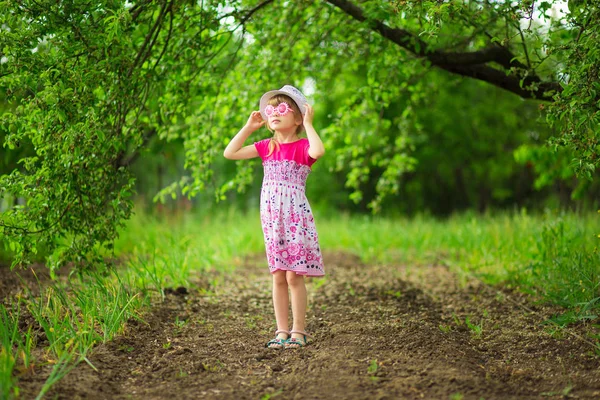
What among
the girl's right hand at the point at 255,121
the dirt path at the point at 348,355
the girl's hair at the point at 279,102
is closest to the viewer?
the dirt path at the point at 348,355

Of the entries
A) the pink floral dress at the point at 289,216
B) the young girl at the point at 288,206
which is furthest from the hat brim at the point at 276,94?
the pink floral dress at the point at 289,216

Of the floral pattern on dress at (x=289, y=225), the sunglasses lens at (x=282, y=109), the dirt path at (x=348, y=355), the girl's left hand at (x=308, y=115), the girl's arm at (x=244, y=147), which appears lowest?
the dirt path at (x=348, y=355)

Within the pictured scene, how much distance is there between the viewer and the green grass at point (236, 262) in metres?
3.40

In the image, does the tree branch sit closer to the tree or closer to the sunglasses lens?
the tree

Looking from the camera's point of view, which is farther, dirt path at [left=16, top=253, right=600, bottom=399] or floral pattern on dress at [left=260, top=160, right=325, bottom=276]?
floral pattern on dress at [left=260, top=160, right=325, bottom=276]

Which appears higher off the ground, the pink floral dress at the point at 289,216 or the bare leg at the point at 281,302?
the pink floral dress at the point at 289,216

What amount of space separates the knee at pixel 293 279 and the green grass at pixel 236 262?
105cm

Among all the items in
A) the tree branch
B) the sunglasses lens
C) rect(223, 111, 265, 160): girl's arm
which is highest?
the tree branch

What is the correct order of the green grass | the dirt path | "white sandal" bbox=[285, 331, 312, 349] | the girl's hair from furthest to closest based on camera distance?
the girl's hair, "white sandal" bbox=[285, 331, 312, 349], the green grass, the dirt path

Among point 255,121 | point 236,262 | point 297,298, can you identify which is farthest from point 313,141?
point 236,262

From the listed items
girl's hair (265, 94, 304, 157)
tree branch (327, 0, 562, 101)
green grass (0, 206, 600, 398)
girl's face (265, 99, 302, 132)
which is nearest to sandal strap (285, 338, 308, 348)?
green grass (0, 206, 600, 398)

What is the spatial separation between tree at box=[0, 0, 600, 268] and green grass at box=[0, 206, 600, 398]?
0.46 m

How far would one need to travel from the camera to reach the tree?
3.47 m

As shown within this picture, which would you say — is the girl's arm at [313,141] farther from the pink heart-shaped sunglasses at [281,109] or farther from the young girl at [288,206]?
the pink heart-shaped sunglasses at [281,109]
